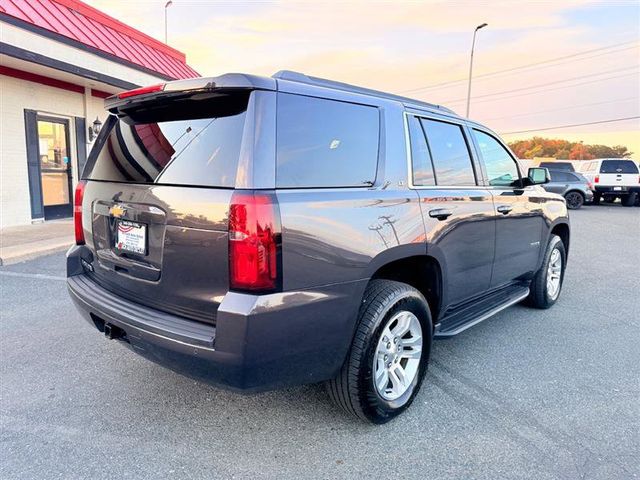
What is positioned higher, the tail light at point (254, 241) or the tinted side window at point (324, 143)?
the tinted side window at point (324, 143)

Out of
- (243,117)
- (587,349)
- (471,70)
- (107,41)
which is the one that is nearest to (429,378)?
(587,349)

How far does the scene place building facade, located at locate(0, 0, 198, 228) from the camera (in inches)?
350

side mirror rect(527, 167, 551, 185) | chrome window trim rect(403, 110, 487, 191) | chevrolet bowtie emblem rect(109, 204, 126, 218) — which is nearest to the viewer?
chevrolet bowtie emblem rect(109, 204, 126, 218)

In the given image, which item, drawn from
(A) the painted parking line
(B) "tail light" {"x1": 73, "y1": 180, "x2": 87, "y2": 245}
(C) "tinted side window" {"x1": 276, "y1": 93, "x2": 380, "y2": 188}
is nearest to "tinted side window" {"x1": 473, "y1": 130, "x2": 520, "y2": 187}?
(C) "tinted side window" {"x1": 276, "y1": 93, "x2": 380, "y2": 188}

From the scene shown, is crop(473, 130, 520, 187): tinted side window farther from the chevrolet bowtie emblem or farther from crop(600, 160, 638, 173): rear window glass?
crop(600, 160, 638, 173): rear window glass

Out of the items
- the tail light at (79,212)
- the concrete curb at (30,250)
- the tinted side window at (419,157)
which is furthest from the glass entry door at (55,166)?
the tinted side window at (419,157)

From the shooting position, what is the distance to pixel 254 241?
218cm

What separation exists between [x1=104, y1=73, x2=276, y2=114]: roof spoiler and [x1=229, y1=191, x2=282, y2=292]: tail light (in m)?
0.56

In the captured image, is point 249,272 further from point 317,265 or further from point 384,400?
point 384,400

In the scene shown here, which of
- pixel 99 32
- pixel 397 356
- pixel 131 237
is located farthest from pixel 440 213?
pixel 99 32

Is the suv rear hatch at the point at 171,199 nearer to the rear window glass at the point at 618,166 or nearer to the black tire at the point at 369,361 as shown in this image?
the black tire at the point at 369,361

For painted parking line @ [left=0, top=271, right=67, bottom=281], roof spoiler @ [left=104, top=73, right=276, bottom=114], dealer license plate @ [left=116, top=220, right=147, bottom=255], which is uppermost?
roof spoiler @ [left=104, top=73, right=276, bottom=114]

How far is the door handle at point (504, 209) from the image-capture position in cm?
403

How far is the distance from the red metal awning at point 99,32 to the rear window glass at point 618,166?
17367mm
